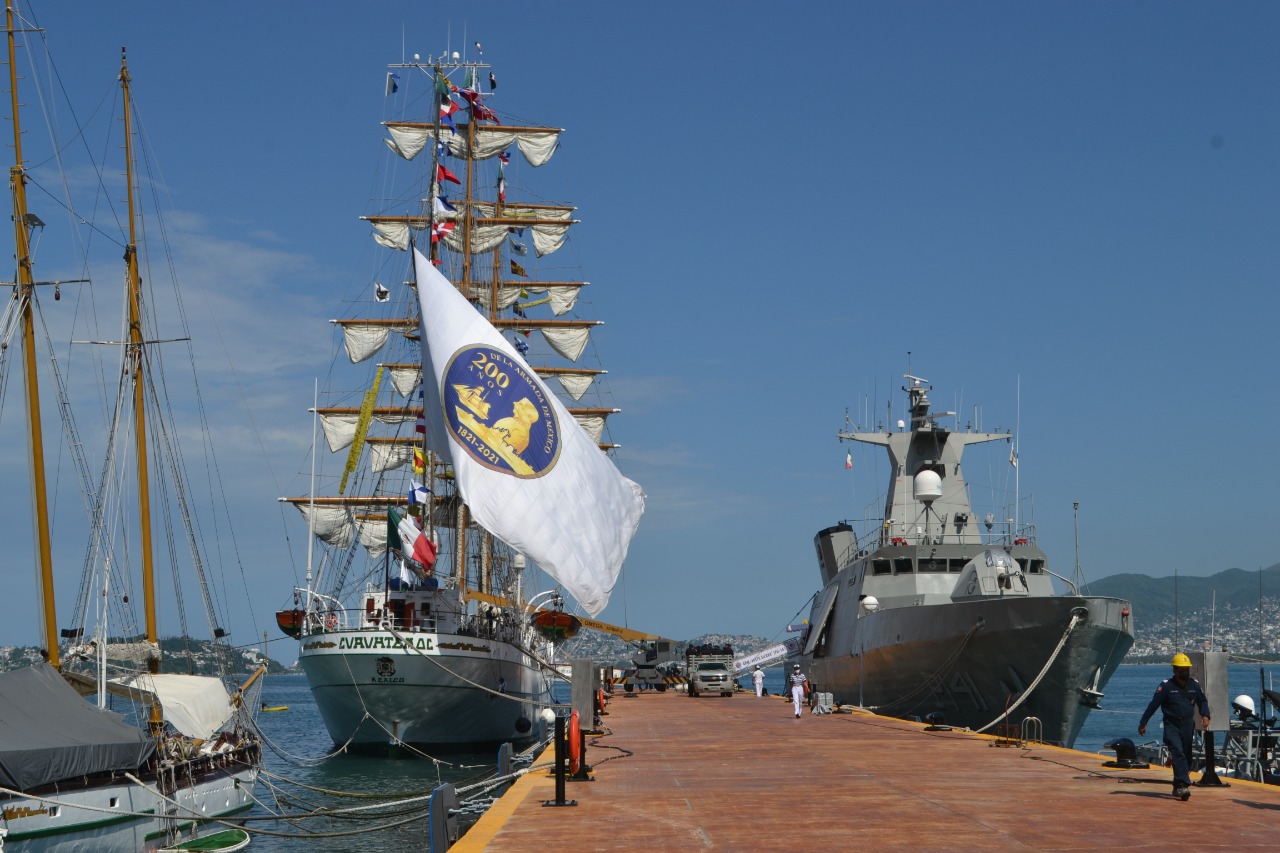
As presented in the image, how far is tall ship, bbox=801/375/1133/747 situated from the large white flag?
9.15 m

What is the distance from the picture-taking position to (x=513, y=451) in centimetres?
2859

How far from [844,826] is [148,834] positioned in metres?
15.2

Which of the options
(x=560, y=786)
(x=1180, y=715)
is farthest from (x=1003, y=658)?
(x=560, y=786)

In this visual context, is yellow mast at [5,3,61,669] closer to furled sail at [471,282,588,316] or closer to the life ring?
the life ring

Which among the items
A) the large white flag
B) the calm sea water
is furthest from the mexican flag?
the large white flag

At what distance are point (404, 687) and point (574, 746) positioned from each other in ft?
78.1

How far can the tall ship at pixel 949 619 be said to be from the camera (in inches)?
1206

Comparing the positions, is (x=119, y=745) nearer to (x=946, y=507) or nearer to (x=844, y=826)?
(x=844, y=826)

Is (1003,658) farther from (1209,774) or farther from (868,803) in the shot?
(868,803)

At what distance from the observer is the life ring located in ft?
59.5

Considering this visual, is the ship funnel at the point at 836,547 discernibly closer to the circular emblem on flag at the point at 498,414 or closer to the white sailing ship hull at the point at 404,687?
the white sailing ship hull at the point at 404,687

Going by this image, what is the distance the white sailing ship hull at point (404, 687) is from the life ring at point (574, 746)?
21.5 meters

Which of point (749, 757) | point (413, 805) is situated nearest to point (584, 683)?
point (749, 757)

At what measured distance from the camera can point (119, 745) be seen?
2209cm
